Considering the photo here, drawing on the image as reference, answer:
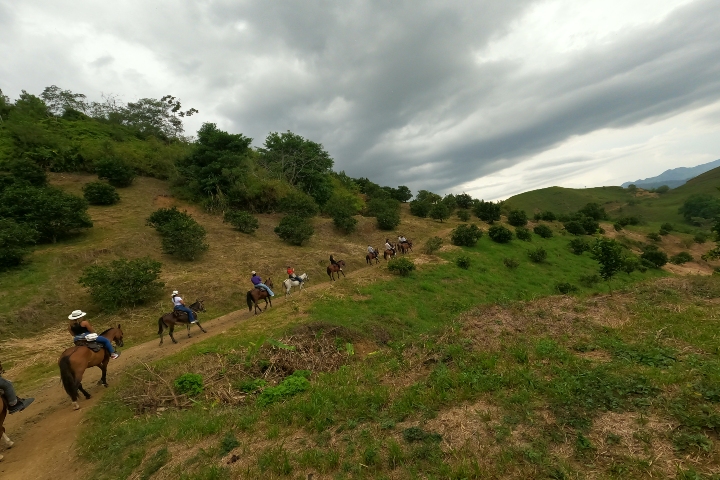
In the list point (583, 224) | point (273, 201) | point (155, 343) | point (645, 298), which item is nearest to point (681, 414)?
point (645, 298)

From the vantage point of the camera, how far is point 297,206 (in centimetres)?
3428

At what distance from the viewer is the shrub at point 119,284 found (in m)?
14.6

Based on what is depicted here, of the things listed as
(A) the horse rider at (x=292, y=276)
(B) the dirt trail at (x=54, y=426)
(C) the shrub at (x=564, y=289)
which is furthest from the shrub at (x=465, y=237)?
(B) the dirt trail at (x=54, y=426)

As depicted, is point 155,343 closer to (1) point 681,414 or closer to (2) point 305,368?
(2) point 305,368

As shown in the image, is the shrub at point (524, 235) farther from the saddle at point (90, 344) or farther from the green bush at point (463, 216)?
the saddle at point (90, 344)

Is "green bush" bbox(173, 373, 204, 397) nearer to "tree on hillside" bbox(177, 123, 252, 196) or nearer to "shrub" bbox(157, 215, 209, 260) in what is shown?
"shrub" bbox(157, 215, 209, 260)

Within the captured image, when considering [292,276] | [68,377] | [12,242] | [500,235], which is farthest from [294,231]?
[500,235]

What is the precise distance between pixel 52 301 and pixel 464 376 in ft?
60.0

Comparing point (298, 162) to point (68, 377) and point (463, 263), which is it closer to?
point (463, 263)

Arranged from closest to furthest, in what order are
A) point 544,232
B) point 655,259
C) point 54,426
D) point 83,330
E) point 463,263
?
point 54,426 → point 83,330 → point 463,263 → point 655,259 → point 544,232

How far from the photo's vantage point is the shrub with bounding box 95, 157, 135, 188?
1253 inches

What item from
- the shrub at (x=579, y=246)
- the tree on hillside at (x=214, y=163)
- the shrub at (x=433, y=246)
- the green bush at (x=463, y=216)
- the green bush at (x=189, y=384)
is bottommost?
the shrub at (x=579, y=246)

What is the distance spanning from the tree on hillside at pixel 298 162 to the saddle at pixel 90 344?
34.8 m

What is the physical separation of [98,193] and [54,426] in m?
26.3
